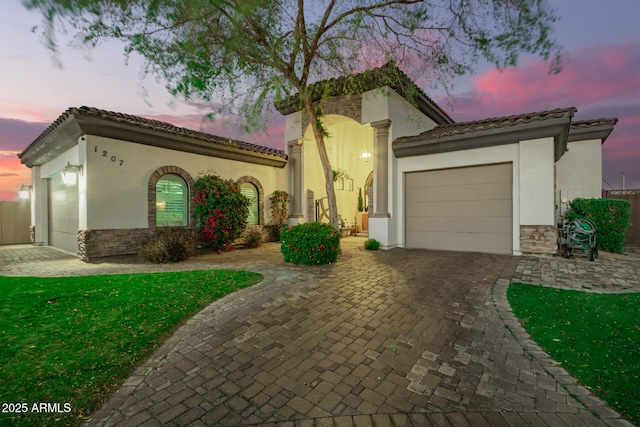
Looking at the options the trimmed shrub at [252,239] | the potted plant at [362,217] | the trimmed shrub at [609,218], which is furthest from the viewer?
the potted plant at [362,217]

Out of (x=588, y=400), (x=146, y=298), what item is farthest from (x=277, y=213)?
(x=588, y=400)

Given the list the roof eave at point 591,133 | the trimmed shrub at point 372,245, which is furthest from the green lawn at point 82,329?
the roof eave at point 591,133

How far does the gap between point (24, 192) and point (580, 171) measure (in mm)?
22780

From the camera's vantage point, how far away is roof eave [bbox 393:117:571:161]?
7566mm

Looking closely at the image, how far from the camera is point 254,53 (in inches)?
262

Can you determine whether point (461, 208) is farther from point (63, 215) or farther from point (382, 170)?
point (63, 215)

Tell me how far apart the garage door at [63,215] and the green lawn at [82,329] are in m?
4.64

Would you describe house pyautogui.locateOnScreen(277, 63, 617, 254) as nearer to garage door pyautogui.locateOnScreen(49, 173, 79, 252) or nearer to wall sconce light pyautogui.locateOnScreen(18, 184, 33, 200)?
garage door pyautogui.locateOnScreen(49, 173, 79, 252)

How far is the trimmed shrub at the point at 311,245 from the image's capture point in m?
7.08

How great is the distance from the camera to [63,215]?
10.6 m

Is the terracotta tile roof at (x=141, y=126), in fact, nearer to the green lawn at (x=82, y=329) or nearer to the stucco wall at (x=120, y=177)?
the stucco wall at (x=120, y=177)

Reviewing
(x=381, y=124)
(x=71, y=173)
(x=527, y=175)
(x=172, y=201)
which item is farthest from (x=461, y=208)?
(x=71, y=173)

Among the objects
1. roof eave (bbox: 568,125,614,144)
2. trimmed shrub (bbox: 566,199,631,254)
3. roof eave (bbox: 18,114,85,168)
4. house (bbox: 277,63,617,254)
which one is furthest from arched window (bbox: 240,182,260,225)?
roof eave (bbox: 568,125,614,144)

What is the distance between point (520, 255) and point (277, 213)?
8808 mm
